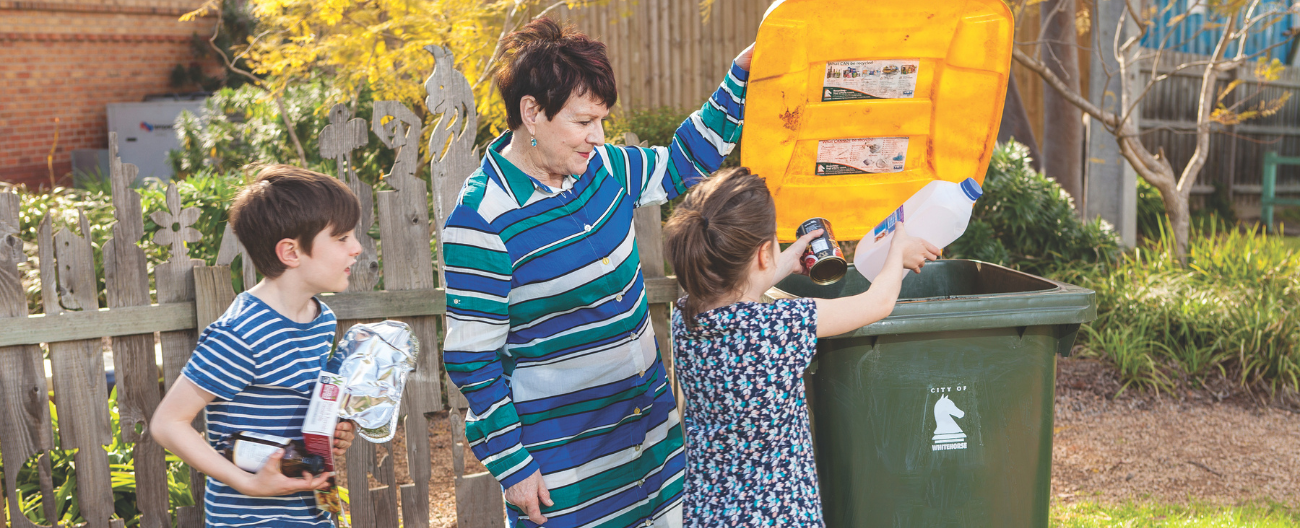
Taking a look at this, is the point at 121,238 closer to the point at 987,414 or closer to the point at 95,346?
the point at 95,346

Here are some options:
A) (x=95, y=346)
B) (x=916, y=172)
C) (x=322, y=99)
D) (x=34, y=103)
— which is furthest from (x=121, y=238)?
(x=34, y=103)

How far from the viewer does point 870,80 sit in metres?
2.48

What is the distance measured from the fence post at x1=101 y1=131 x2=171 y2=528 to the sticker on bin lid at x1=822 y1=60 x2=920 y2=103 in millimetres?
1828

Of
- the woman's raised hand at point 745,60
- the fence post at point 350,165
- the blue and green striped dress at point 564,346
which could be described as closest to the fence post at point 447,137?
the fence post at point 350,165

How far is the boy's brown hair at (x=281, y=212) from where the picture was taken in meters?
1.72

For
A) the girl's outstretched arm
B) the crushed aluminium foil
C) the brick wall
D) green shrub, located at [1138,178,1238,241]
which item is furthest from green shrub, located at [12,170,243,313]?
the brick wall

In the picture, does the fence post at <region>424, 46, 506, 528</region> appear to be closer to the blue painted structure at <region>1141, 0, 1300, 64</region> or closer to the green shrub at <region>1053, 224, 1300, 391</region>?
the green shrub at <region>1053, 224, 1300, 391</region>

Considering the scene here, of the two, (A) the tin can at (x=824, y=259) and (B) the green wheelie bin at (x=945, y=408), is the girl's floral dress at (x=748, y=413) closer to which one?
(A) the tin can at (x=824, y=259)

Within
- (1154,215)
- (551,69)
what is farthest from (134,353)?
(1154,215)

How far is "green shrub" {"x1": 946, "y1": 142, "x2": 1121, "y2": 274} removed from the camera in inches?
214

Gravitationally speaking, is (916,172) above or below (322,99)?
below

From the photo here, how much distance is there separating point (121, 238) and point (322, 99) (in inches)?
175

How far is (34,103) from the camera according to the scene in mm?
10977

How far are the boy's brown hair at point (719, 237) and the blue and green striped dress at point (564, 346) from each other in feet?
0.51
